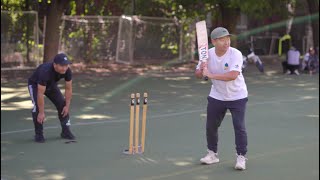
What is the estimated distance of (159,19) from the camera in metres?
25.2

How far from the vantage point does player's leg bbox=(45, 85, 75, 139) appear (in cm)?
854

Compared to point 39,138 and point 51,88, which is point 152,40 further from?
point 39,138

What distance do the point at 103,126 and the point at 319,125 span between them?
394cm

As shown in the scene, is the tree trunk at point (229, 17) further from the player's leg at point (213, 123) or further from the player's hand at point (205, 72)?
the player's hand at point (205, 72)

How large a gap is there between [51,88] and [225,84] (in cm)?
322

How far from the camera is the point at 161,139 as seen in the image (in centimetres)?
872

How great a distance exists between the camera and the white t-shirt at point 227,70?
6.28 meters

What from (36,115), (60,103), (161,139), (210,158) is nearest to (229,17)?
(161,139)

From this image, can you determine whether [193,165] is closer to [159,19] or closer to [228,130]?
[228,130]

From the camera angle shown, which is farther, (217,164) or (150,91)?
(150,91)

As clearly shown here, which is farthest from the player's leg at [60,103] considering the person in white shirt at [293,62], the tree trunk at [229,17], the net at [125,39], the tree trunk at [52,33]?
the tree trunk at [229,17]

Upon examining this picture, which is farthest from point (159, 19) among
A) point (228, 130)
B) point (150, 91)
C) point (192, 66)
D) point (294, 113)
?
point (228, 130)

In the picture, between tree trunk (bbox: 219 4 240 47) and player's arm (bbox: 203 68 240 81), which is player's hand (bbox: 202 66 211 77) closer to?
player's arm (bbox: 203 68 240 81)

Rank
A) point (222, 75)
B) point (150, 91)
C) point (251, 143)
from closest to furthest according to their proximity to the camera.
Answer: point (222, 75) < point (251, 143) < point (150, 91)
